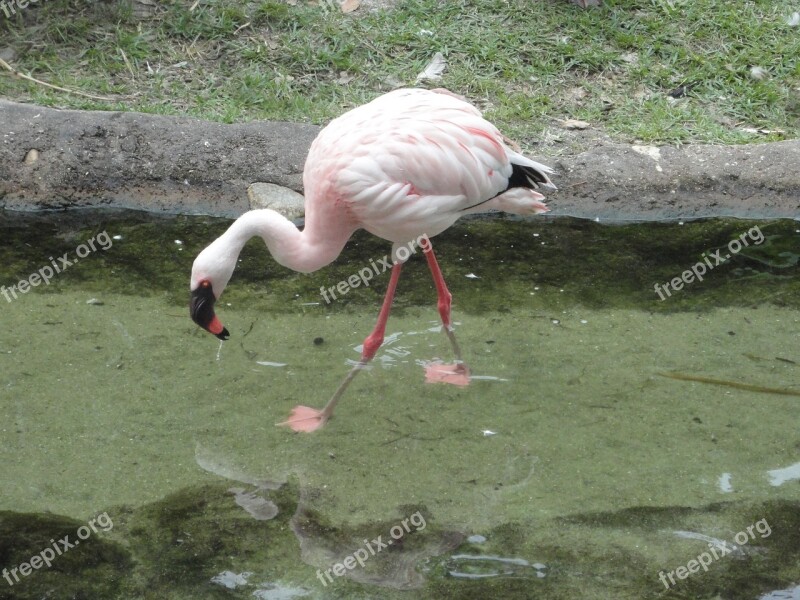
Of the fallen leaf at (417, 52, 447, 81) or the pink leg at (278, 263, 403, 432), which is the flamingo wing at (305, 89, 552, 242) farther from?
the fallen leaf at (417, 52, 447, 81)

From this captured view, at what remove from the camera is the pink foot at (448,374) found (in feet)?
13.3

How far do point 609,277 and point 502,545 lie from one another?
193cm

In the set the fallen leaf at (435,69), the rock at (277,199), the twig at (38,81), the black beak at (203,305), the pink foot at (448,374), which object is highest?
the black beak at (203,305)

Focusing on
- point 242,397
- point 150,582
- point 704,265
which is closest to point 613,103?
point 704,265

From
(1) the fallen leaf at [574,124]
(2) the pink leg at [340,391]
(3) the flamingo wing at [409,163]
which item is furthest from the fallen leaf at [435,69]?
(2) the pink leg at [340,391]

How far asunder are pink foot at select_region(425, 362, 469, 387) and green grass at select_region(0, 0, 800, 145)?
6.32ft

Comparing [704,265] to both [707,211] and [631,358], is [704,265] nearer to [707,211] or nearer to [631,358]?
[707,211]

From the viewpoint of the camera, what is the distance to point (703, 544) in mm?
3193

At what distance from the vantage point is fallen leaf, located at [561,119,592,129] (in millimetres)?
5797

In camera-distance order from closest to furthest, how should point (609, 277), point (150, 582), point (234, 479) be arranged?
point (150, 582), point (234, 479), point (609, 277)

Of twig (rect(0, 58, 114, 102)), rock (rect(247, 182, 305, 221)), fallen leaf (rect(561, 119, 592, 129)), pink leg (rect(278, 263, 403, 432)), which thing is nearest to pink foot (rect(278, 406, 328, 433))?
pink leg (rect(278, 263, 403, 432))

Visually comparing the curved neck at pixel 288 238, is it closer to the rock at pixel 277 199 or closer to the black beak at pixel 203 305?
the black beak at pixel 203 305

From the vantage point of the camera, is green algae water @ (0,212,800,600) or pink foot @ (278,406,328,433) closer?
green algae water @ (0,212,800,600)

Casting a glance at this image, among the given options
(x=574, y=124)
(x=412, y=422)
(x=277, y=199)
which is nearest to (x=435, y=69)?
(x=574, y=124)
